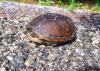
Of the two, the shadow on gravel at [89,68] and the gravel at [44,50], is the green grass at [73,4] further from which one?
the shadow on gravel at [89,68]

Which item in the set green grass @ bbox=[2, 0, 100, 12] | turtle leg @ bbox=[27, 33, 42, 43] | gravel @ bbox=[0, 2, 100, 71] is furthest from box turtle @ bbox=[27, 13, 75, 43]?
green grass @ bbox=[2, 0, 100, 12]

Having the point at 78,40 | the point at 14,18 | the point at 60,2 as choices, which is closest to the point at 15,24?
the point at 14,18

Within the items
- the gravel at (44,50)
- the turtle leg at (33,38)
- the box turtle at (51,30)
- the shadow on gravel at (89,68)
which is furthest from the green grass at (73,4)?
the shadow on gravel at (89,68)

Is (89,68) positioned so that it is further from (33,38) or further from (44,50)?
(33,38)

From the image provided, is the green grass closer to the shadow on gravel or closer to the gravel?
the gravel

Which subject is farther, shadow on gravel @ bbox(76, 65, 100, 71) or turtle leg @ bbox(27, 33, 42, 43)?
turtle leg @ bbox(27, 33, 42, 43)
